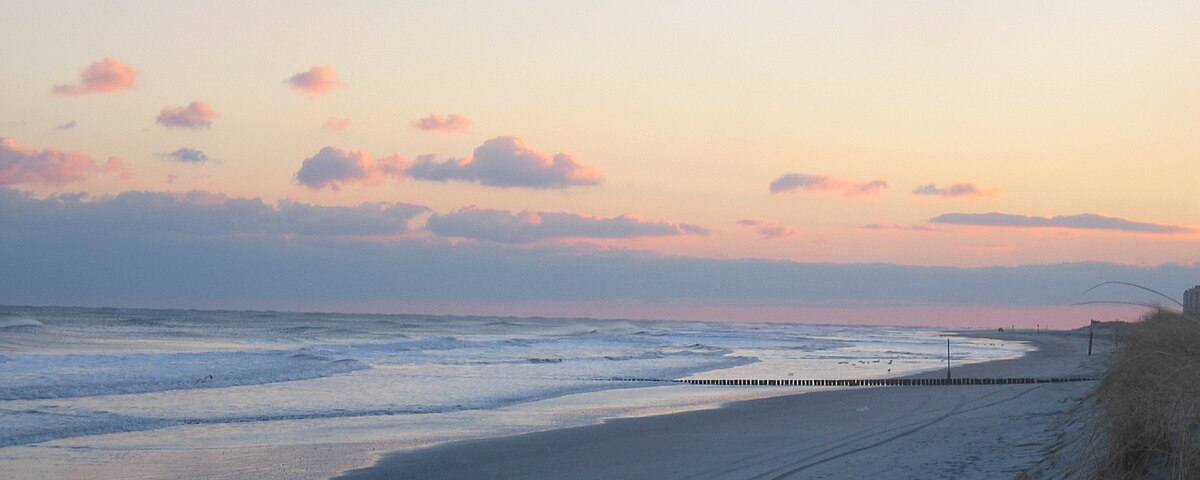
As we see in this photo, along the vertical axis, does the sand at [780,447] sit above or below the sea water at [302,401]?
above

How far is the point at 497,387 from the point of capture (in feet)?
76.5

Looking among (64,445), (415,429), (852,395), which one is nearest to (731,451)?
(415,429)

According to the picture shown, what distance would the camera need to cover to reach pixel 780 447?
1228 centimetres

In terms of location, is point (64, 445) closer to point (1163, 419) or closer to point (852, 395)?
point (1163, 419)

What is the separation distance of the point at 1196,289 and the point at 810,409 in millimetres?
33810

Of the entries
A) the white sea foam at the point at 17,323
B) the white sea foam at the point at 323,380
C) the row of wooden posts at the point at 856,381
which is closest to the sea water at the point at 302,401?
the white sea foam at the point at 323,380

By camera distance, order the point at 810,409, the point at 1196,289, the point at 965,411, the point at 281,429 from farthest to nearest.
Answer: the point at 1196,289, the point at 810,409, the point at 965,411, the point at 281,429

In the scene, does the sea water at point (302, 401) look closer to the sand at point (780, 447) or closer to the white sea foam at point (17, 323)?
the sand at point (780, 447)

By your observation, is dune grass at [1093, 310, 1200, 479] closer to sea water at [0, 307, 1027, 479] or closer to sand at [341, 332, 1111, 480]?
sand at [341, 332, 1111, 480]

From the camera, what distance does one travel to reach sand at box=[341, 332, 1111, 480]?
1019 cm

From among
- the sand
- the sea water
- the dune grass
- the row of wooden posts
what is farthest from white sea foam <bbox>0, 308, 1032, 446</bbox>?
the dune grass

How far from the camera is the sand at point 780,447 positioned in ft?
33.4

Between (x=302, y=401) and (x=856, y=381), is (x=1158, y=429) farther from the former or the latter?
(x=856, y=381)

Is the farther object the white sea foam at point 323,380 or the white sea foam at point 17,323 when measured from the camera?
the white sea foam at point 17,323
